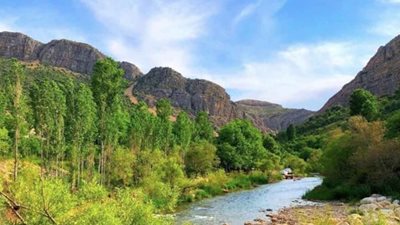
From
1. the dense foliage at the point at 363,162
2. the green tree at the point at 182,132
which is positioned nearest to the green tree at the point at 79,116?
the dense foliage at the point at 363,162

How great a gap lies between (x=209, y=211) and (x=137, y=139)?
3300 cm

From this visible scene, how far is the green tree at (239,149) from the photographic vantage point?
362 ft

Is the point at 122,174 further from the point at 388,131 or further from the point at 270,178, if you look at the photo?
the point at 270,178

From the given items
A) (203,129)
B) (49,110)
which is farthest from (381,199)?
(203,129)

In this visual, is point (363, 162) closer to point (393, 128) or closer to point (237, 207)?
point (393, 128)

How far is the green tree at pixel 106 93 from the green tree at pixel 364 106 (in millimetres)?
53516

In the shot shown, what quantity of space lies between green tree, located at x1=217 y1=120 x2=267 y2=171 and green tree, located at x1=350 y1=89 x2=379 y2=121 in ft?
85.6

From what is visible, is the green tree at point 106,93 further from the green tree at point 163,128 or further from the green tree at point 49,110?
the green tree at point 163,128

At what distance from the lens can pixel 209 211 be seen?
53344mm

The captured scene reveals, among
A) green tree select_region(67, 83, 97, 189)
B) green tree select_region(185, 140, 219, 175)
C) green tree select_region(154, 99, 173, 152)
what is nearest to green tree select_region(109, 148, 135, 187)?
green tree select_region(67, 83, 97, 189)

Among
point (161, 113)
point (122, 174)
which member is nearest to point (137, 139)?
point (161, 113)

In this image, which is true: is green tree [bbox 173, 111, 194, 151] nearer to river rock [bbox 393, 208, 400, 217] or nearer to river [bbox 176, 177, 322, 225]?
river [bbox 176, 177, 322, 225]

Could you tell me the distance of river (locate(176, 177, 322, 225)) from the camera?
46.5m

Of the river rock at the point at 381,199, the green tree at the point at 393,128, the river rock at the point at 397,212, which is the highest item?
the green tree at the point at 393,128
